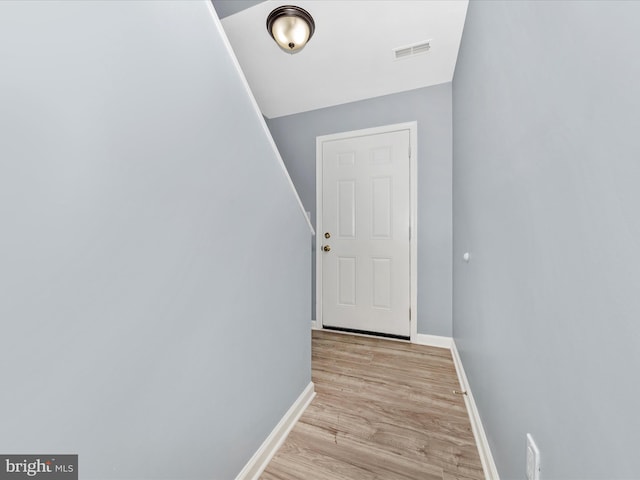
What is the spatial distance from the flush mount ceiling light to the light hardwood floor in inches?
93.0

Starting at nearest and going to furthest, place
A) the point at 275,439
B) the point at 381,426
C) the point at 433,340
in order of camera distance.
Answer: the point at 275,439 → the point at 381,426 → the point at 433,340

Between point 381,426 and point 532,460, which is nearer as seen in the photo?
point 532,460

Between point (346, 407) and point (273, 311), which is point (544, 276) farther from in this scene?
point (346, 407)

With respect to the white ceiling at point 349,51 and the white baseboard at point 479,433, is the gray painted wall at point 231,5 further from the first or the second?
the white baseboard at point 479,433

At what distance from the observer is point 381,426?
1531 millimetres

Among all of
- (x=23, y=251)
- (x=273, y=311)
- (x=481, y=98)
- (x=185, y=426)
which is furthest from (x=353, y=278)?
(x=23, y=251)

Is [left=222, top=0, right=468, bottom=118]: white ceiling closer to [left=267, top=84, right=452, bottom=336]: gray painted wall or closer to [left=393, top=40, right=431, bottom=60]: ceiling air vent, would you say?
[left=393, top=40, right=431, bottom=60]: ceiling air vent

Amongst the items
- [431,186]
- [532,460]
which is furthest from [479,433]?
[431,186]

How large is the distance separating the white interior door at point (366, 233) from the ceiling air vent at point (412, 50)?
0.67m

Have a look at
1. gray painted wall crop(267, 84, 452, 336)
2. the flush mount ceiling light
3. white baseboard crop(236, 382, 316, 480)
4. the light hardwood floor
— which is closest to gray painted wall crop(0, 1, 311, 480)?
white baseboard crop(236, 382, 316, 480)

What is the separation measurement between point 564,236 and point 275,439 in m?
1.43

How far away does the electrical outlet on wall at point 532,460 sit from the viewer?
29.4 inches

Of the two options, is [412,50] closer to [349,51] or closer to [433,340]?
[349,51]

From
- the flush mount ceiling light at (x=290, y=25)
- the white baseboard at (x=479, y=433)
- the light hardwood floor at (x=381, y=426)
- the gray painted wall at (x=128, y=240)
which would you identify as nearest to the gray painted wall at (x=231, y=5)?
the flush mount ceiling light at (x=290, y=25)
